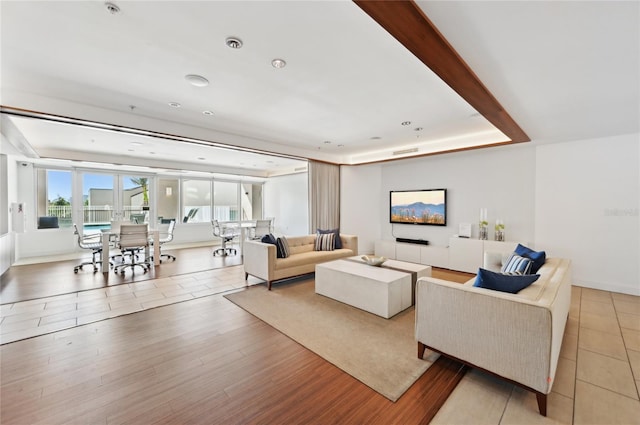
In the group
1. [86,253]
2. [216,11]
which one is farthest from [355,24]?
[86,253]

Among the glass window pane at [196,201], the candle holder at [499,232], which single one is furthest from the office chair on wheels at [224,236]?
the candle holder at [499,232]

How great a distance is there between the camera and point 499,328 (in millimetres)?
1827

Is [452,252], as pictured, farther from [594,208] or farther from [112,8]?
[112,8]

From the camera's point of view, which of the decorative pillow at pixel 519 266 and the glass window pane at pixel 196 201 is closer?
the decorative pillow at pixel 519 266

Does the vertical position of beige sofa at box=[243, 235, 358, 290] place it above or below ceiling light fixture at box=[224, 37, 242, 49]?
below

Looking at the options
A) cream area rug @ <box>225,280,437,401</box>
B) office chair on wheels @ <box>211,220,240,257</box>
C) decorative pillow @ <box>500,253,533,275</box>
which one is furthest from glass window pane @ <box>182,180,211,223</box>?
decorative pillow @ <box>500,253,533,275</box>

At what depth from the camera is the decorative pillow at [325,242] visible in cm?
530

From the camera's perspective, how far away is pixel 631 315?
10.7 ft

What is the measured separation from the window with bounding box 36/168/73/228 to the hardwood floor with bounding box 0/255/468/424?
20.1ft

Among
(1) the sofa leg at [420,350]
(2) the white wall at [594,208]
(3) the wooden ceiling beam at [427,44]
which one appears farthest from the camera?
(2) the white wall at [594,208]

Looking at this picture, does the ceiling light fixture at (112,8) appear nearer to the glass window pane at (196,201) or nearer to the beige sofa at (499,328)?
the beige sofa at (499,328)

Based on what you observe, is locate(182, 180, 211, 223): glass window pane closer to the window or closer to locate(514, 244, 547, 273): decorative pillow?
the window

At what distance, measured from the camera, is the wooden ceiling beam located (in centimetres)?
150

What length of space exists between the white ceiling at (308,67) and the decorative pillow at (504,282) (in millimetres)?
1753
